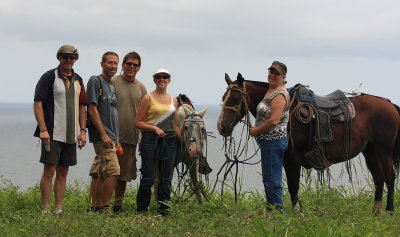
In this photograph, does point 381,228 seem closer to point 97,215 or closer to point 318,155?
point 318,155

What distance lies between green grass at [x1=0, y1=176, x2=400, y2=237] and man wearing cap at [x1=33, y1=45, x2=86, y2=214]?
53 centimetres

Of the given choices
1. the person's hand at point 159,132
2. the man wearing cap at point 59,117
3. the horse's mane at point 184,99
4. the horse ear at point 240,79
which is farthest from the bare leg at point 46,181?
the horse ear at point 240,79

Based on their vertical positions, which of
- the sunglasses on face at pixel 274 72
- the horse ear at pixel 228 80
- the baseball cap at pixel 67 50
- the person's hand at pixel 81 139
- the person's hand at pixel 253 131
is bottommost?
the person's hand at pixel 81 139

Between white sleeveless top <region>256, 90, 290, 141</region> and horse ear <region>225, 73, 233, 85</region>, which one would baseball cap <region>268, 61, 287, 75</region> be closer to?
white sleeveless top <region>256, 90, 290, 141</region>

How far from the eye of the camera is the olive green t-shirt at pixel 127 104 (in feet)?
24.3

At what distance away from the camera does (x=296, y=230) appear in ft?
18.6

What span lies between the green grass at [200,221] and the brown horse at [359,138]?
51cm

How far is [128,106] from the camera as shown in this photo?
7441 mm

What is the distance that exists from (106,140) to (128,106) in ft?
2.06

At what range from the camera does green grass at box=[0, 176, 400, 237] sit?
5953mm

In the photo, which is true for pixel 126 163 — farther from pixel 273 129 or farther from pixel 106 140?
pixel 273 129

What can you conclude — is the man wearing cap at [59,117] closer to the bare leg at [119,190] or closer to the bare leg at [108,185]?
the bare leg at [108,185]

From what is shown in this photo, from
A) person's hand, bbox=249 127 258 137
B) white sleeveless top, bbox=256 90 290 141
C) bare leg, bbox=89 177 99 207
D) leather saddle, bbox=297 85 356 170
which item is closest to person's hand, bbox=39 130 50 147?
bare leg, bbox=89 177 99 207

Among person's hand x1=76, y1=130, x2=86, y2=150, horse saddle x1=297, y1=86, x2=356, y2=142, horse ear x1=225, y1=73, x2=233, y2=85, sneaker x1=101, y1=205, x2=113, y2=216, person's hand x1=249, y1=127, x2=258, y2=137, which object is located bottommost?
sneaker x1=101, y1=205, x2=113, y2=216
